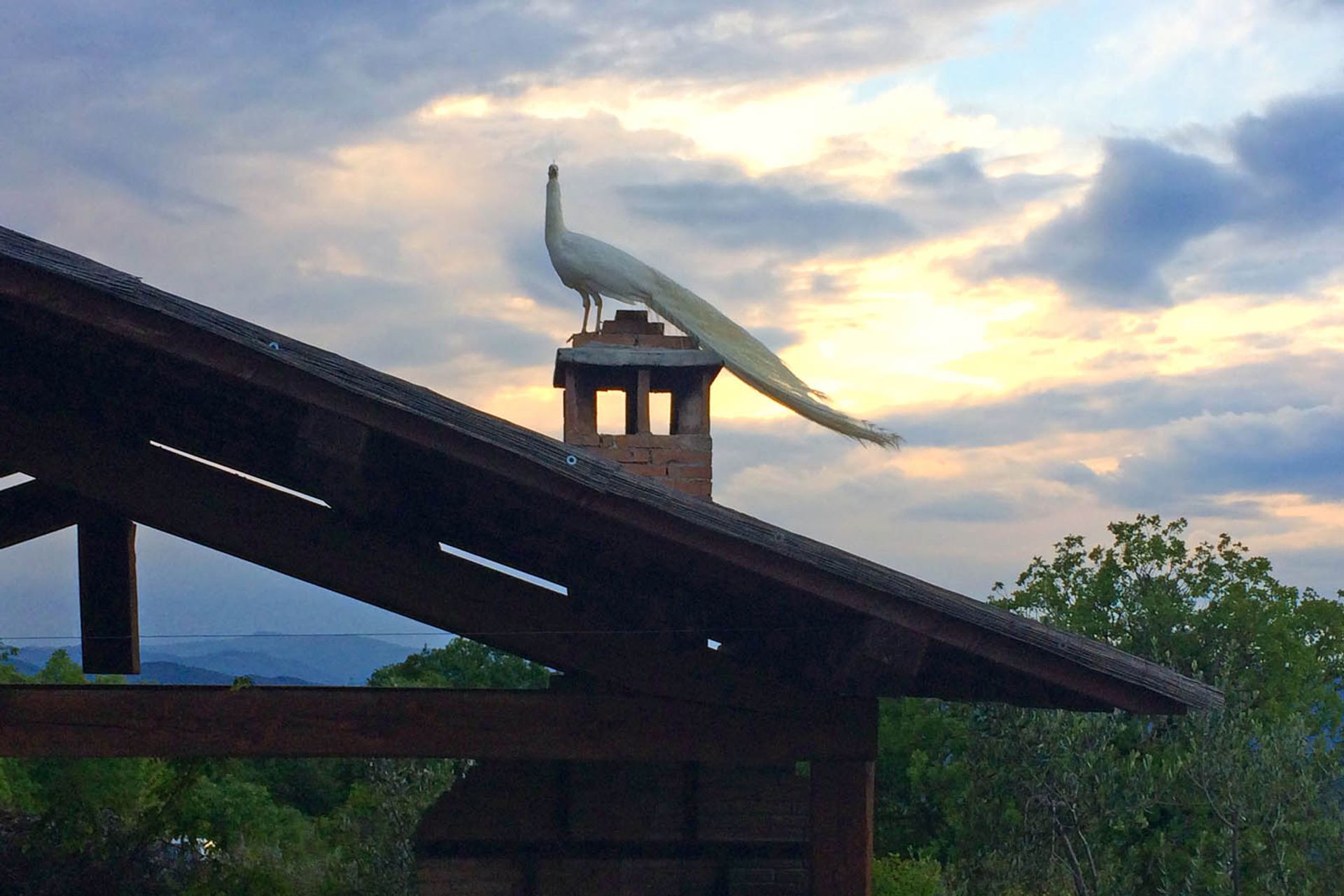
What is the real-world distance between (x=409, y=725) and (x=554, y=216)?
518 centimetres

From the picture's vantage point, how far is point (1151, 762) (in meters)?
23.7

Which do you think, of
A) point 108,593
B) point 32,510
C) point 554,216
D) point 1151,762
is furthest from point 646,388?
point 1151,762

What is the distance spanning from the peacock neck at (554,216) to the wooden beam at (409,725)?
4.95m

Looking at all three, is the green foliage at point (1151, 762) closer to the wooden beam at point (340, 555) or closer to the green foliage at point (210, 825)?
the green foliage at point (210, 825)

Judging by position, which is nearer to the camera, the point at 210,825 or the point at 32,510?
the point at 32,510

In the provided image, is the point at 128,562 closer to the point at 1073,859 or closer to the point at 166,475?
the point at 166,475

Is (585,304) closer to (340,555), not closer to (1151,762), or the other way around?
(340,555)

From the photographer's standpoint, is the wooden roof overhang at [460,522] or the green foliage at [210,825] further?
the green foliage at [210,825]

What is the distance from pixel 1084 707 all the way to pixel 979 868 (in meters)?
21.4

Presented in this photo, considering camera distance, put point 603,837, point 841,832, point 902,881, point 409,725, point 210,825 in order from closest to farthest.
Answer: point 409,725
point 841,832
point 603,837
point 210,825
point 902,881

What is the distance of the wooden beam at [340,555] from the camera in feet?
18.8

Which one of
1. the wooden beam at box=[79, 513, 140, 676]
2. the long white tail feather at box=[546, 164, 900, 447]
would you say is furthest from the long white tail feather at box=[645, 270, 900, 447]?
the wooden beam at box=[79, 513, 140, 676]

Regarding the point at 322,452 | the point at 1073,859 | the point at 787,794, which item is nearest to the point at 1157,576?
the point at 1073,859

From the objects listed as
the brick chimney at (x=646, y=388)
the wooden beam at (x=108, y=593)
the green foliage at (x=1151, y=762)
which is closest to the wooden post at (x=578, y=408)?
the brick chimney at (x=646, y=388)
